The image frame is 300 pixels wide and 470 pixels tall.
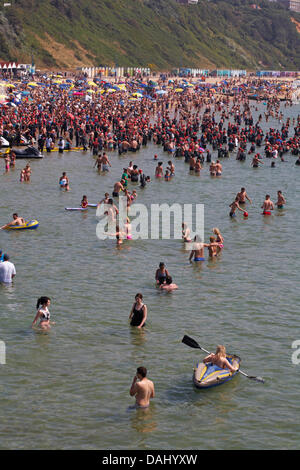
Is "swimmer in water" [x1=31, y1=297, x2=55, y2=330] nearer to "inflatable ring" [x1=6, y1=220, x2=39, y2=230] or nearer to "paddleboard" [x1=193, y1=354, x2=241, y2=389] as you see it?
"paddleboard" [x1=193, y1=354, x2=241, y2=389]

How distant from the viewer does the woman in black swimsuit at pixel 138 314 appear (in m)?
19.1

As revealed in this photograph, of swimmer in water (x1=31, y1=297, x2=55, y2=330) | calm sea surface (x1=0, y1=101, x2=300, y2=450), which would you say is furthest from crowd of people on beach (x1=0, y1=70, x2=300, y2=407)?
swimmer in water (x1=31, y1=297, x2=55, y2=330)

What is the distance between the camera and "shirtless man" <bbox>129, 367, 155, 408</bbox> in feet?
47.3

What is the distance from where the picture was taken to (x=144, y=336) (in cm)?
1920

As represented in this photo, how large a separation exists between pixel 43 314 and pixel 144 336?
2955 mm

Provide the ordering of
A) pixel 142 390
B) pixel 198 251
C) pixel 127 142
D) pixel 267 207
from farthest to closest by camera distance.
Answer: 1. pixel 127 142
2. pixel 267 207
3. pixel 198 251
4. pixel 142 390

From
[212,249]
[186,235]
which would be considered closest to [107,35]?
[186,235]

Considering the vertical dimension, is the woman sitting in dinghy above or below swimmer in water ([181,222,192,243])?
below

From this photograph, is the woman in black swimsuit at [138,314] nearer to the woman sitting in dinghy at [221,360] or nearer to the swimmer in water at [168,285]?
the woman sitting in dinghy at [221,360]

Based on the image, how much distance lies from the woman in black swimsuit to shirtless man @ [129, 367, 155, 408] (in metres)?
4.47

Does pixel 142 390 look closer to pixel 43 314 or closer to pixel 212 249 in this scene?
pixel 43 314

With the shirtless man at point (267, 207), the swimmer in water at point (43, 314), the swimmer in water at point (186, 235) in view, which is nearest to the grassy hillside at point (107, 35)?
the shirtless man at point (267, 207)

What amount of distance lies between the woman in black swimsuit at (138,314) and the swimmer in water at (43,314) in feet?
7.85
